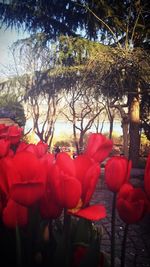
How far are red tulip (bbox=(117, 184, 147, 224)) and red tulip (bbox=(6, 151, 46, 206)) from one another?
0.19 m

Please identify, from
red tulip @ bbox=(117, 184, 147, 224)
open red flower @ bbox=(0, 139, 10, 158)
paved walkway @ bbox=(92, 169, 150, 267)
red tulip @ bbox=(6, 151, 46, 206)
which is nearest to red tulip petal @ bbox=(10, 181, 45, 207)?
red tulip @ bbox=(6, 151, 46, 206)

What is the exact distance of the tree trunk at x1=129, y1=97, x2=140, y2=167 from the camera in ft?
40.1

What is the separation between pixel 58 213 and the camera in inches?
27.4

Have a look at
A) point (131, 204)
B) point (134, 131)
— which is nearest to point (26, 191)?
point (131, 204)

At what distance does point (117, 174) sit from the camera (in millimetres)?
759

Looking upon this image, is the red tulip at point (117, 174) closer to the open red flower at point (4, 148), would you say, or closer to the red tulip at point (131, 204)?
the red tulip at point (131, 204)

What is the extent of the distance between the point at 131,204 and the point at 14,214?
0.83 ft

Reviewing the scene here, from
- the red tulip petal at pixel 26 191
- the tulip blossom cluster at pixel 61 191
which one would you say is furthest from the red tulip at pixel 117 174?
the red tulip petal at pixel 26 191

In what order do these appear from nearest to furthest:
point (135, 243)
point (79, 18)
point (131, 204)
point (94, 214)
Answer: point (94, 214)
point (131, 204)
point (135, 243)
point (79, 18)

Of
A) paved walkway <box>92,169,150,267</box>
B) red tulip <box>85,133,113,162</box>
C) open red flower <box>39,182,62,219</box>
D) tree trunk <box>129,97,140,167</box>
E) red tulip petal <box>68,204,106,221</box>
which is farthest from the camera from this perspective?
tree trunk <box>129,97,140,167</box>

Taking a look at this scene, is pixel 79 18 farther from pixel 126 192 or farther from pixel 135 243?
pixel 126 192

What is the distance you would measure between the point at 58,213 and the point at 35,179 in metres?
0.11

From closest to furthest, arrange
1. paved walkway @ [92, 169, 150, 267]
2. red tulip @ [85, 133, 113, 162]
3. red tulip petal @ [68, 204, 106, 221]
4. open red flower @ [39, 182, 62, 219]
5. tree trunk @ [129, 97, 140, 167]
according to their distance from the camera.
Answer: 1. red tulip petal @ [68, 204, 106, 221]
2. open red flower @ [39, 182, 62, 219]
3. red tulip @ [85, 133, 113, 162]
4. paved walkway @ [92, 169, 150, 267]
5. tree trunk @ [129, 97, 140, 167]

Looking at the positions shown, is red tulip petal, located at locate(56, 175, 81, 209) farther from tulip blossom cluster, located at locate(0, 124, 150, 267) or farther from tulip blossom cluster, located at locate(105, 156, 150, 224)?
tulip blossom cluster, located at locate(105, 156, 150, 224)
